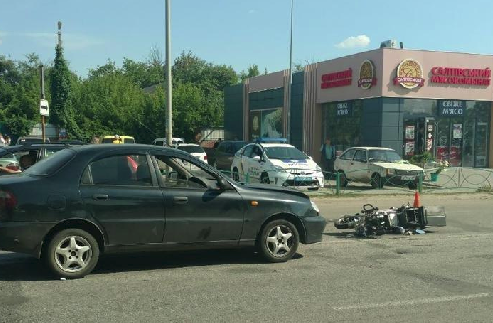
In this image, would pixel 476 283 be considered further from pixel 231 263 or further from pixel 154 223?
pixel 154 223

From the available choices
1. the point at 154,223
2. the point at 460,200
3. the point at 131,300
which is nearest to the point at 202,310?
the point at 131,300

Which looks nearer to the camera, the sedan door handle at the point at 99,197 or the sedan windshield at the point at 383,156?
the sedan door handle at the point at 99,197

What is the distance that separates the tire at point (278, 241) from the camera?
7262 mm

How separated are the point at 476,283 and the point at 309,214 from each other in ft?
7.42

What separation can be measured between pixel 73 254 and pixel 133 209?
0.84 m

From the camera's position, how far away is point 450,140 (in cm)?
2672

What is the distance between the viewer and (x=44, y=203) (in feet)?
19.9

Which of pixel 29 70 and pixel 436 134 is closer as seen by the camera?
pixel 436 134

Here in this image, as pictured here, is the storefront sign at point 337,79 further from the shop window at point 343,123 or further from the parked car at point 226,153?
the parked car at point 226,153

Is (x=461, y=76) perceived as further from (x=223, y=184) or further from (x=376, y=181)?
(x=223, y=184)

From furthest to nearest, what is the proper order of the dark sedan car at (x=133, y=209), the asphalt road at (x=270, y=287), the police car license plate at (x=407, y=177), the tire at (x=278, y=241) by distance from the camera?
the police car license plate at (x=407, y=177)
the tire at (x=278, y=241)
the dark sedan car at (x=133, y=209)
the asphalt road at (x=270, y=287)

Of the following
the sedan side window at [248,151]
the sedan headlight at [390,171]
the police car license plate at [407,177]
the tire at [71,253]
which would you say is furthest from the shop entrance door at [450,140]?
the tire at [71,253]

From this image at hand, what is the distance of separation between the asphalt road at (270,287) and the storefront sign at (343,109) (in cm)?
1951

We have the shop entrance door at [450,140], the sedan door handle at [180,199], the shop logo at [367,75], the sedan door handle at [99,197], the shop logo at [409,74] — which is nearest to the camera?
the sedan door handle at [99,197]
